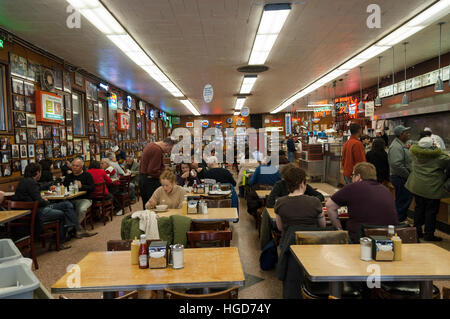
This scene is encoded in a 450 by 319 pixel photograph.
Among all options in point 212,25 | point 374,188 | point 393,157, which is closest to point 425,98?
point 393,157

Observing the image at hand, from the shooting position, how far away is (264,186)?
6160mm

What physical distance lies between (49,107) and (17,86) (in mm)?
900

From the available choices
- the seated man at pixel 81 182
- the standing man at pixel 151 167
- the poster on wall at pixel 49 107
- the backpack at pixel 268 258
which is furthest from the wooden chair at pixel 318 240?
the poster on wall at pixel 49 107

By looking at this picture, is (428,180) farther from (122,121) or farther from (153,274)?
(122,121)

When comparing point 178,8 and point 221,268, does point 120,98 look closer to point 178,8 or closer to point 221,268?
point 178,8

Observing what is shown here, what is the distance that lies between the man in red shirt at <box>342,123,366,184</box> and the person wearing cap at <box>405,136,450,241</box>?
31.6 inches

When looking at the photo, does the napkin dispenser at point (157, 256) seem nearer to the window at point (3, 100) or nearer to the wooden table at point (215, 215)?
the wooden table at point (215, 215)

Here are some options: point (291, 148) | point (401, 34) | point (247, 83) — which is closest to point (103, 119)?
point (247, 83)

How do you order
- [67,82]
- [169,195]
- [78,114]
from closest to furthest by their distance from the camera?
[169,195] < [67,82] < [78,114]

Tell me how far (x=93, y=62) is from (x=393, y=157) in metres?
7.03

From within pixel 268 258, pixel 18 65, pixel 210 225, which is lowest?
pixel 268 258

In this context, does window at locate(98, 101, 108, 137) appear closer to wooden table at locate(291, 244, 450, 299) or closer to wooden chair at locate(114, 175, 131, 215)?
wooden chair at locate(114, 175, 131, 215)

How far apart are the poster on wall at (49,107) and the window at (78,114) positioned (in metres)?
1.04

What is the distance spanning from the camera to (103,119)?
10.4 metres
